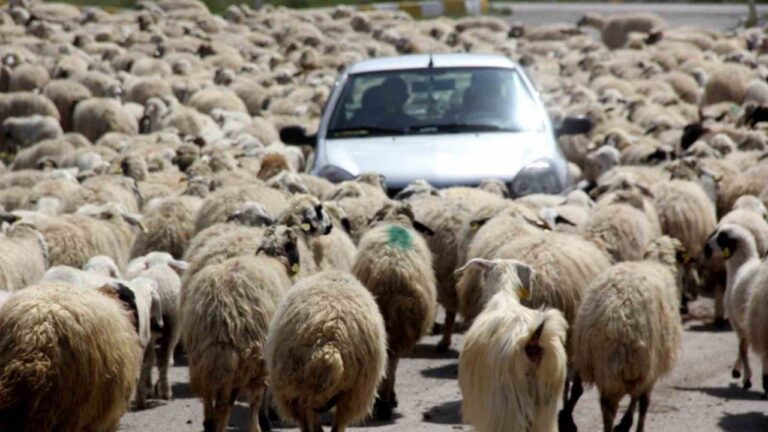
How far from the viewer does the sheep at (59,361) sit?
7.99 m

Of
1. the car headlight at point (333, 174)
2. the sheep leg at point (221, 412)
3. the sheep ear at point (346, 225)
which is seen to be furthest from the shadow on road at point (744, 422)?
the car headlight at point (333, 174)

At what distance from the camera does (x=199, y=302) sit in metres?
9.15

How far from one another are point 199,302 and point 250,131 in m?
11.8

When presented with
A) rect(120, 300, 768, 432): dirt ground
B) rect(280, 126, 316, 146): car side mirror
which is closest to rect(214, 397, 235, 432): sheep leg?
rect(120, 300, 768, 432): dirt ground

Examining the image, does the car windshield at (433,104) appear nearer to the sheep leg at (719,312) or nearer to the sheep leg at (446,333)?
the sheep leg at (719,312)

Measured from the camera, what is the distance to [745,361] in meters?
11.2

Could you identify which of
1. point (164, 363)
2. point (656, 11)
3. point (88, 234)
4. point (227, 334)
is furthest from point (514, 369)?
point (656, 11)

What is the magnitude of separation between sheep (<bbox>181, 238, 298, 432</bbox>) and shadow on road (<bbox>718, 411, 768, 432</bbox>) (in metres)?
3.08

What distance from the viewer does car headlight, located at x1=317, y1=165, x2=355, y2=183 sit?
14.1 meters

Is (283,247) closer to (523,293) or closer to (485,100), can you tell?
(523,293)

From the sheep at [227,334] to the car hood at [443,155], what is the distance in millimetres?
4615

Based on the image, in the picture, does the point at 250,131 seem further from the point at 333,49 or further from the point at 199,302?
the point at 333,49

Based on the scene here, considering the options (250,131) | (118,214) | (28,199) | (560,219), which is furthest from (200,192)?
(250,131)

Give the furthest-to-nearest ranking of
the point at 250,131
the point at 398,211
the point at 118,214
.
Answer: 1. the point at 250,131
2. the point at 118,214
3. the point at 398,211
